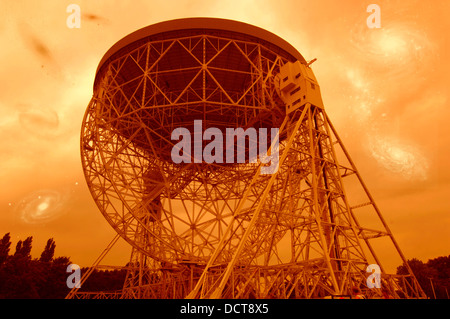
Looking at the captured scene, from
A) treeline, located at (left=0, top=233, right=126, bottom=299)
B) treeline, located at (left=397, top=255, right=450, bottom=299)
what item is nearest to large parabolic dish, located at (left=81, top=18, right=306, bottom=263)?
treeline, located at (left=0, top=233, right=126, bottom=299)

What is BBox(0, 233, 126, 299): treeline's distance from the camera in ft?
128

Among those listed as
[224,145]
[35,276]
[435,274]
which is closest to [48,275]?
[35,276]

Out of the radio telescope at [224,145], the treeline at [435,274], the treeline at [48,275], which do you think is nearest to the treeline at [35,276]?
the treeline at [48,275]

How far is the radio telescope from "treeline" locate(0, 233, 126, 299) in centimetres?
2488

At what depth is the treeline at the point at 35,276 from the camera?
3912 centimetres

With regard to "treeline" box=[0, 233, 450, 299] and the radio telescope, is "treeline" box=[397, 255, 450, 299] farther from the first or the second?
the radio telescope

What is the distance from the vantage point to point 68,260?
5275 cm

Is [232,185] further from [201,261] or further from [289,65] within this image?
[289,65]

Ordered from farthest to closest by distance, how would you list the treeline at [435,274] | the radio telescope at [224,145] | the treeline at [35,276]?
the treeline at [435,274], the treeline at [35,276], the radio telescope at [224,145]

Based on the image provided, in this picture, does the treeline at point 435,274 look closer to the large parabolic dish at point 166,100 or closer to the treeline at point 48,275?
the treeline at point 48,275

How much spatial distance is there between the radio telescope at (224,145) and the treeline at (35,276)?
24.9m

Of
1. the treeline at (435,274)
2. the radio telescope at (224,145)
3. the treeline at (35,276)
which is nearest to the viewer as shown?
the radio telescope at (224,145)
